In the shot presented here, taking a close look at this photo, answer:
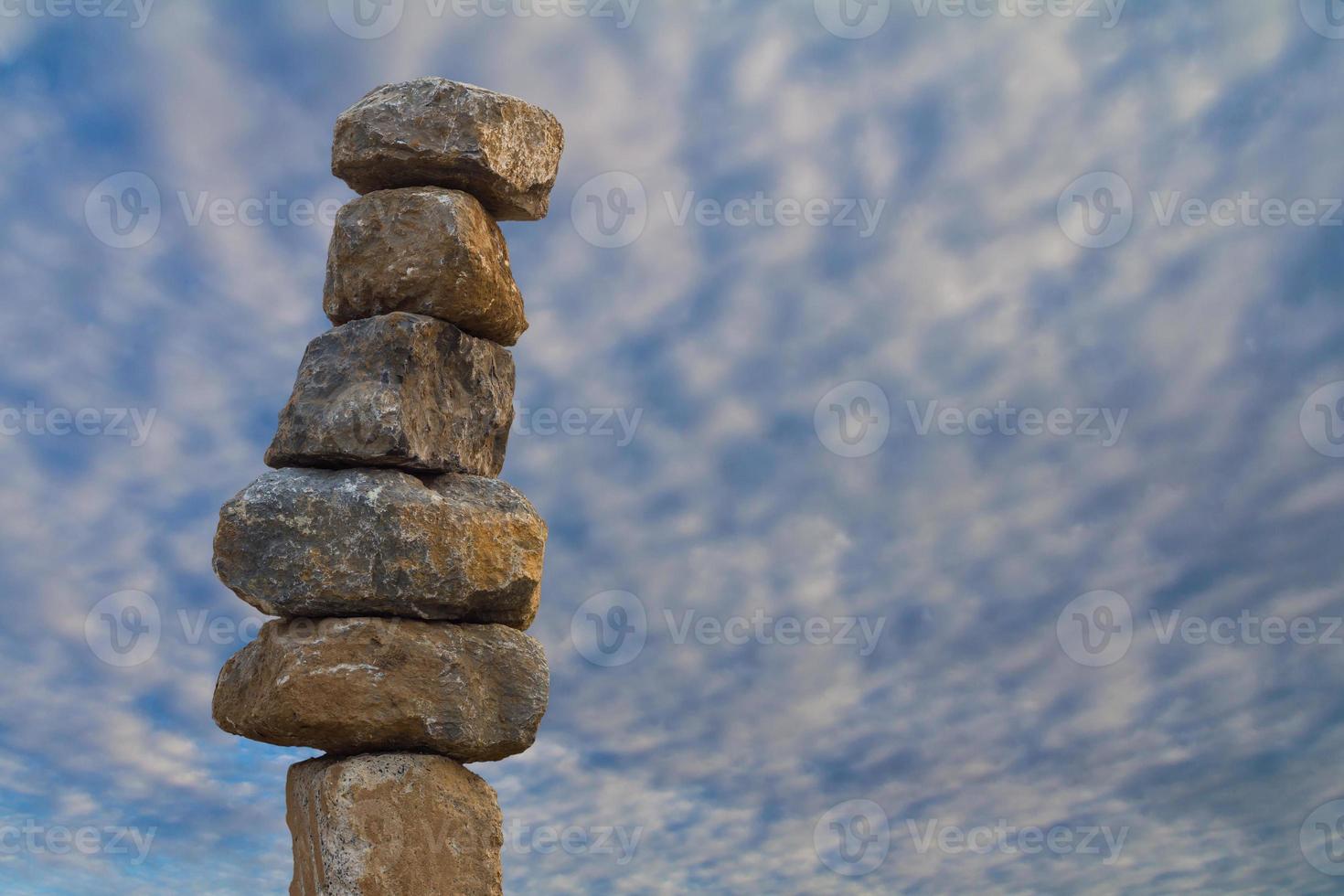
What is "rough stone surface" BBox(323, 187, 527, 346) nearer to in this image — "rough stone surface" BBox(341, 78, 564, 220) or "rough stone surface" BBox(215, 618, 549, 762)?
"rough stone surface" BBox(341, 78, 564, 220)

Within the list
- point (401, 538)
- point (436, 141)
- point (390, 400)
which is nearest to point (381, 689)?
point (401, 538)

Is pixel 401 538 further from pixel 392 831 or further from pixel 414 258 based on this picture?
pixel 414 258

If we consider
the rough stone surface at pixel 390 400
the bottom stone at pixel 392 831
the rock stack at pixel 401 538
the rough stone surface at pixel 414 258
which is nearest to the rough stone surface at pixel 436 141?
the rock stack at pixel 401 538

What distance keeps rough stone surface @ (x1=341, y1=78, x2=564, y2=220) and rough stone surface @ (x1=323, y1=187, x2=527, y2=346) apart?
196 mm

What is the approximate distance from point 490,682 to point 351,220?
3553 millimetres

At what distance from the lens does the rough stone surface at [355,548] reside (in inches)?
324

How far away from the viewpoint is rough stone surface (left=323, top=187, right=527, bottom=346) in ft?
29.1

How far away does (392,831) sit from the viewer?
796 cm

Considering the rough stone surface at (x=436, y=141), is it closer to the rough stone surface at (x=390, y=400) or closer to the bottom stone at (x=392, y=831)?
the rough stone surface at (x=390, y=400)

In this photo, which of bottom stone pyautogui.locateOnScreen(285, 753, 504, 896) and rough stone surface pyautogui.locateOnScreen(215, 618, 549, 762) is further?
rough stone surface pyautogui.locateOnScreen(215, 618, 549, 762)

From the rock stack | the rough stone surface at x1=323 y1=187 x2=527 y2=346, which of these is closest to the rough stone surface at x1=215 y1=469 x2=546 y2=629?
the rock stack

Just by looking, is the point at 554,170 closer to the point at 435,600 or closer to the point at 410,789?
the point at 435,600

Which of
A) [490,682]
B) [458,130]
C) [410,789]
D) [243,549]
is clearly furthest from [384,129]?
[410,789]

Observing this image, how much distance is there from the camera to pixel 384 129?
909cm
